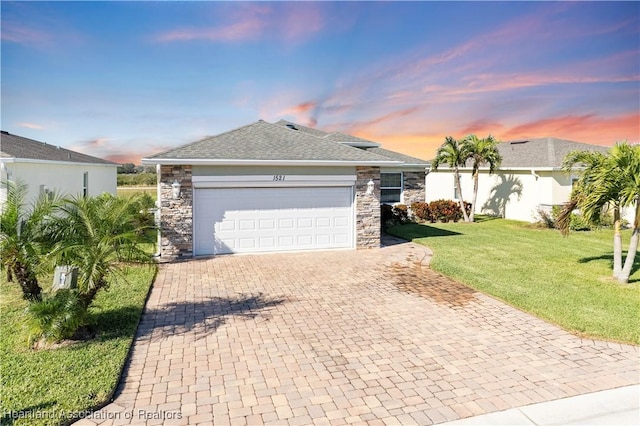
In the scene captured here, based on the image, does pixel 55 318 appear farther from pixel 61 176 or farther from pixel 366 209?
pixel 61 176

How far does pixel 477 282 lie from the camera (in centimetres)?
986

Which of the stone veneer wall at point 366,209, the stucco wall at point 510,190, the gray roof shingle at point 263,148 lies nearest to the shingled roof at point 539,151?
the stucco wall at point 510,190

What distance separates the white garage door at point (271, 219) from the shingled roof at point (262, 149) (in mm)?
1093

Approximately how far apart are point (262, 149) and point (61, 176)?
10347 millimetres

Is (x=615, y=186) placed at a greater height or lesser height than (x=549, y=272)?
greater

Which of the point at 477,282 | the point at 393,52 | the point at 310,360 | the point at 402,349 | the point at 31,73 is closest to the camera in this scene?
the point at 310,360

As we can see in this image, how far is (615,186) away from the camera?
941 centimetres

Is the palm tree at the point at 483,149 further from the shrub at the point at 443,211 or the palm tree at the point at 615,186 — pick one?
the palm tree at the point at 615,186

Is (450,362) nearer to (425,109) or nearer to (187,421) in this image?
(187,421)

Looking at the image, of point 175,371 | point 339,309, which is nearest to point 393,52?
point 339,309

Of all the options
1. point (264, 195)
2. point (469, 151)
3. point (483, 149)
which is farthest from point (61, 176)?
point (483, 149)

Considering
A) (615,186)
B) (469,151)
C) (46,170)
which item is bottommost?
(615,186)

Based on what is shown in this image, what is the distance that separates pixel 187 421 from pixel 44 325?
316 cm

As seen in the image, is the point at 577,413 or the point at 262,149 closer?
the point at 577,413
